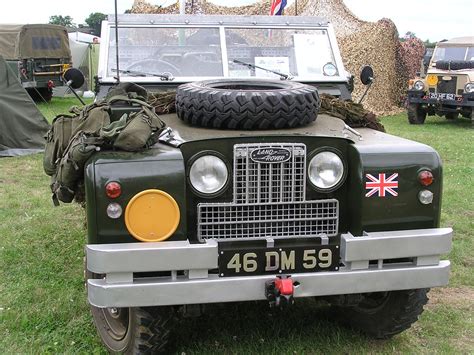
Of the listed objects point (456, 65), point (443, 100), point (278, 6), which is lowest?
point (443, 100)

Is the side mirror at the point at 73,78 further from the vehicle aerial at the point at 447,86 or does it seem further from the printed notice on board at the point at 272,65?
the vehicle aerial at the point at 447,86

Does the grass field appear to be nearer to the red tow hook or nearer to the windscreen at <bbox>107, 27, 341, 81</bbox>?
the red tow hook

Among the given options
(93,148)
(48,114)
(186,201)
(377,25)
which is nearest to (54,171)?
(93,148)

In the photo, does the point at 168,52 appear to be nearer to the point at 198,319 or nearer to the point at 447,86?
the point at 198,319

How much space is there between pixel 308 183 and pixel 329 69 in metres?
2.17

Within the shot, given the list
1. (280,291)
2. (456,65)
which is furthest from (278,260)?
(456,65)

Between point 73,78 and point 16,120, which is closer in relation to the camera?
point 73,78

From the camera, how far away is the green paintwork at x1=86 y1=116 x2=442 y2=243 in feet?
9.09

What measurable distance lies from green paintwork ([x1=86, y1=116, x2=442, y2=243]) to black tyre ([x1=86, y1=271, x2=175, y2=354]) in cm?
40

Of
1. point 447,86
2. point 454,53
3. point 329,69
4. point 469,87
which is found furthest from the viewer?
point 454,53

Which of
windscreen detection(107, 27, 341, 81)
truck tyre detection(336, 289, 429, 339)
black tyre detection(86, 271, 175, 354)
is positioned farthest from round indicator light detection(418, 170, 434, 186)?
windscreen detection(107, 27, 341, 81)

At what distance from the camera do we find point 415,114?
47.9 feet

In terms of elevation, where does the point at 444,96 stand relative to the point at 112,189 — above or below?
below

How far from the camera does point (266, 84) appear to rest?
391 cm
